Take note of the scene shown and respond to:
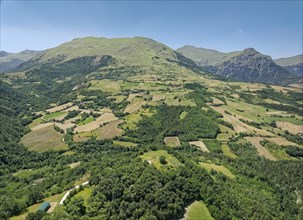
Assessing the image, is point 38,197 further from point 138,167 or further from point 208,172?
point 208,172

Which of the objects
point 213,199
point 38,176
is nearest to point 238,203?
point 213,199

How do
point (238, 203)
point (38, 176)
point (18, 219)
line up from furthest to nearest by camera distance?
point (38, 176) → point (238, 203) → point (18, 219)

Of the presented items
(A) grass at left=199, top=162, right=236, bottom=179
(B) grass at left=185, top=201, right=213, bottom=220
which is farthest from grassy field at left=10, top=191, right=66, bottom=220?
(A) grass at left=199, top=162, right=236, bottom=179

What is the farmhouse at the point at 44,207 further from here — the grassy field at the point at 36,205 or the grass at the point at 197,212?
the grass at the point at 197,212

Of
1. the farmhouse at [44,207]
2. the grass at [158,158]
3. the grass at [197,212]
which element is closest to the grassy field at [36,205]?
the farmhouse at [44,207]

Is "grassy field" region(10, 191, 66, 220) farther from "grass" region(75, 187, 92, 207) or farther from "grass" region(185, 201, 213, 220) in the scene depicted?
"grass" region(185, 201, 213, 220)

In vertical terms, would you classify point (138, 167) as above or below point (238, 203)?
above
